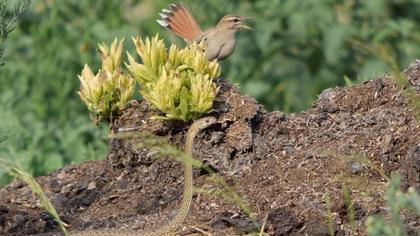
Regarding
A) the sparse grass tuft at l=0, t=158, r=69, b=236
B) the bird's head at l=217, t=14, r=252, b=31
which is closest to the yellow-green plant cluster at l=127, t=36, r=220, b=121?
the sparse grass tuft at l=0, t=158, r=69, b=236

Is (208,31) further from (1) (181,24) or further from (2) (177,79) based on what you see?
(2) (177,79)

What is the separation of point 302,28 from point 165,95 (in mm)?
4792

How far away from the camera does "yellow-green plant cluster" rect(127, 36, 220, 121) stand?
16.6ft

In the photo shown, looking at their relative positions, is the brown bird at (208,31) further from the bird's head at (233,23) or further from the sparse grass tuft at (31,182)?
the sparse grass tuft at (31,182)

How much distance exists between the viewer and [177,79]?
16.7 ft

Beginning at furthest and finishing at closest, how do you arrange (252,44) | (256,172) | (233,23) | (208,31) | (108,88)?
(252,44) → (233,23) → (208,31) → (108,88) → (256,172)

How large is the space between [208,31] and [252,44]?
52.0 inches

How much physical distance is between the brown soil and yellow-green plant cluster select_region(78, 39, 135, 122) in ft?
0.28

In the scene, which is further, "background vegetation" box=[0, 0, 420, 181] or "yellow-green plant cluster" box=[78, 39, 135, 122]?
"background vegetation" box=[0, 0, 420, 181]

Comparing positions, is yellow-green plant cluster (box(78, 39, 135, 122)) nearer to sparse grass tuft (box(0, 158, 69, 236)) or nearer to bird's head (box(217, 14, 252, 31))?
sparse grass tuft (box(0, 158, 69, 236))

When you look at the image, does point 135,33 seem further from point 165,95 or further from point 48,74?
point 165,95

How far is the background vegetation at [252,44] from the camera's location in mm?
9125

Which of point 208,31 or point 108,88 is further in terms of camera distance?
point 208,31

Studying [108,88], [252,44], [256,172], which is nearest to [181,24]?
[252,44]
